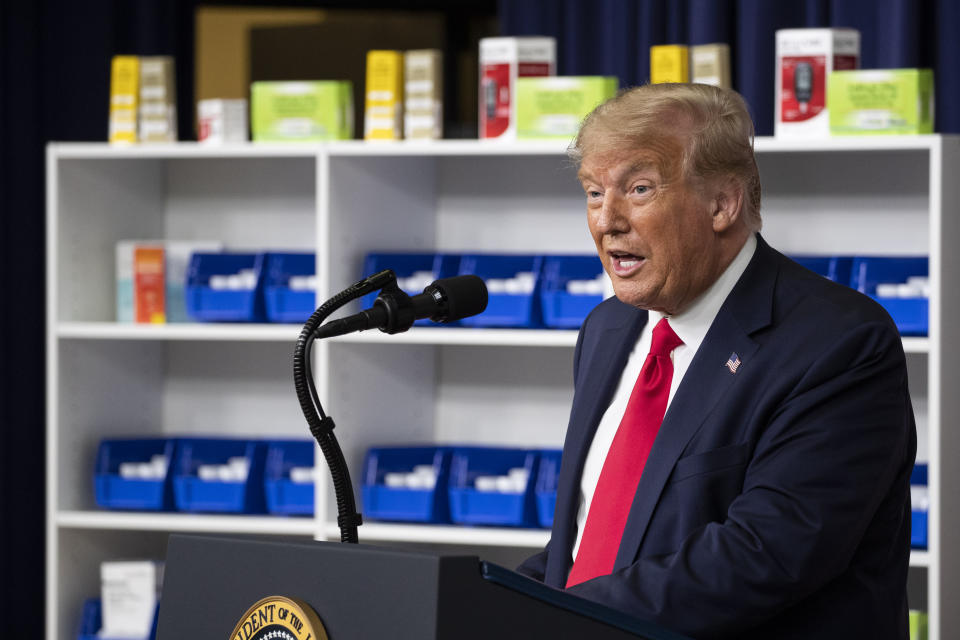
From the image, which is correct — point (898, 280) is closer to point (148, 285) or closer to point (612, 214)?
point (612, 214)

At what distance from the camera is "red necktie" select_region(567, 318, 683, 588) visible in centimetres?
165

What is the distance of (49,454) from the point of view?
3244 millimetres

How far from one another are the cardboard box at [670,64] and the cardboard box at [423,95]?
0.50 meters

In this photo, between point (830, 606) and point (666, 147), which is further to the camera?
point (666, 147)

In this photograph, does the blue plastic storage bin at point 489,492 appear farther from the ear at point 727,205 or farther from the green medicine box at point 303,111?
the ear at point 727,205

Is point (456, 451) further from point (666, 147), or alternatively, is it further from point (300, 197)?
point (666, 147)

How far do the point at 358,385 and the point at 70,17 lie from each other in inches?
59.5

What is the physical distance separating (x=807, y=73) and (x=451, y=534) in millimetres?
1303

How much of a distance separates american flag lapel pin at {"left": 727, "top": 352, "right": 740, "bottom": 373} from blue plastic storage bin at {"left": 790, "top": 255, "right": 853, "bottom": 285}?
1282 millimetres

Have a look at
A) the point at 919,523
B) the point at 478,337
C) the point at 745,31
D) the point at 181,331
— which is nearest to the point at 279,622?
the point at 478,337

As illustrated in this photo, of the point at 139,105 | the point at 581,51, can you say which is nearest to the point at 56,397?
the point at 139,105

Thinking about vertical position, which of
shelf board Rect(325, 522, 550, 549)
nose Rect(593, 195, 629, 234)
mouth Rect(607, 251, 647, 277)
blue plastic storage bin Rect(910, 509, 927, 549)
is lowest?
shelf board Rect(325, 522, 550, 549)

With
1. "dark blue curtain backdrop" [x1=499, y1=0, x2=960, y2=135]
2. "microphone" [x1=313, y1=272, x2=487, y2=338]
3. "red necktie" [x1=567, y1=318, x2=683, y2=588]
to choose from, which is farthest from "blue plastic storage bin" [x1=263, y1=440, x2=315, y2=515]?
"microphone" [x1=313, y1=272, x2=487, y2=338]

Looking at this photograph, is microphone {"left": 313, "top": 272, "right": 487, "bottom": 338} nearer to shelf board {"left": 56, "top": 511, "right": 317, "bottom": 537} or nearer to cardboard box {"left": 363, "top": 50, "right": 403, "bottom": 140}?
cardboard box {"left": 363, "top": 50, "right": 403, "bottom": 140}
